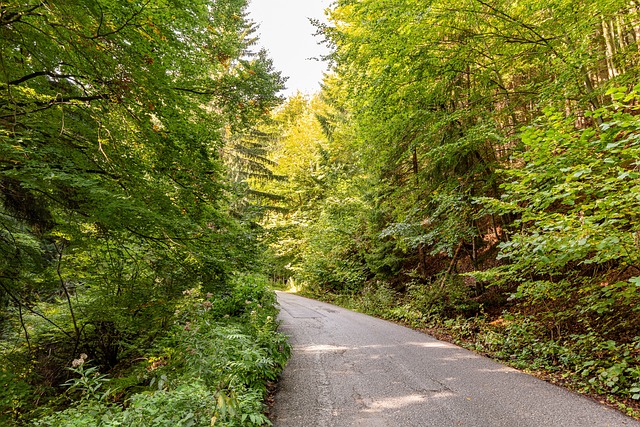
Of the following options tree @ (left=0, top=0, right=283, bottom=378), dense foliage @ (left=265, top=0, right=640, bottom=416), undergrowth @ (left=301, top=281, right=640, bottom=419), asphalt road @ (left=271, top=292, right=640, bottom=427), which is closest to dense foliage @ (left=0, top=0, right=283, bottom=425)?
tree @ (left=0, top=0, right=283, bottom=378)

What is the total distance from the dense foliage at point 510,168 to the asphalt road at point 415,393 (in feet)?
2.86

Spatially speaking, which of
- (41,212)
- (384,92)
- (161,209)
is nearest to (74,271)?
(41,212)

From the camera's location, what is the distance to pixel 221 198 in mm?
5910

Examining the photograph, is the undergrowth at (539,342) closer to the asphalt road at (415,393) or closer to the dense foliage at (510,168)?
the dense foliage at (510,168)

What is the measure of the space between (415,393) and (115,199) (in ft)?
15.5

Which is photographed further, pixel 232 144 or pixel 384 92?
pixel 232 144

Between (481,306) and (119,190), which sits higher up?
(119,190)

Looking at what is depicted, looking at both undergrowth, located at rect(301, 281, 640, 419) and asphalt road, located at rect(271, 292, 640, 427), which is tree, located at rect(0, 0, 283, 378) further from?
undergrowth, located at rect(301, 281, 640, 419)

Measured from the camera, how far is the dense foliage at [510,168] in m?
4.41

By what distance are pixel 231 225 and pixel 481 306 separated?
23.7ft

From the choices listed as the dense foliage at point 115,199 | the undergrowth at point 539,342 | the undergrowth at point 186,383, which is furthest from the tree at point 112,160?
the undergrowth at point 539,342

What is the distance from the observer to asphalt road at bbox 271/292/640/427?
3.73 metres

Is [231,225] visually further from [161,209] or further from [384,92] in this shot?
[384,92]

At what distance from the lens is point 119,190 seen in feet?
13.5
